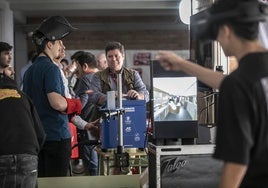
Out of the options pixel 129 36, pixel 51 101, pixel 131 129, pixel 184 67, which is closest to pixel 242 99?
pixel 184 67

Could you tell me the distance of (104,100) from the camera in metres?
4.11

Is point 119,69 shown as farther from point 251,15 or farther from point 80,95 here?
point 251,15

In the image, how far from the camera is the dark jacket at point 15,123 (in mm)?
2621

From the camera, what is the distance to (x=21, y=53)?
1159 centimetres

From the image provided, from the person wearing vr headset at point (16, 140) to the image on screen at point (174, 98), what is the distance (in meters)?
0.70

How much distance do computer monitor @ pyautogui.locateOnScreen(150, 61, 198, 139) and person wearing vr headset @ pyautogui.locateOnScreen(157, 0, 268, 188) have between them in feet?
3.92

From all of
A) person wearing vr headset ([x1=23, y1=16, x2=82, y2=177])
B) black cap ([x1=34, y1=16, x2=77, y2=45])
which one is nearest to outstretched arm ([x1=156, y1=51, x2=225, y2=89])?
person wearing vr headset ([x1=23, y1=16, x2=82, y2=177])

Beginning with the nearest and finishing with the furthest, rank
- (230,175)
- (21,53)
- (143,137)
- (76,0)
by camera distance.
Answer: (230,175) < (143,137) < (76,0) < (21,53)

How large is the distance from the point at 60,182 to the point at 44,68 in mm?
742

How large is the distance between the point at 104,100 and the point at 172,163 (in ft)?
4.43

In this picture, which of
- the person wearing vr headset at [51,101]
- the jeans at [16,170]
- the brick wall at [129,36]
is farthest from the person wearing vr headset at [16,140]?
the brick wall at [129,36]

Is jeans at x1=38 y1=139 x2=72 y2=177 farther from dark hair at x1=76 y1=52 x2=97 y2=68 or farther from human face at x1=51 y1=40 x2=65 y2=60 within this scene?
dark hair at x1=76 y1=52 x2=97 y2=68

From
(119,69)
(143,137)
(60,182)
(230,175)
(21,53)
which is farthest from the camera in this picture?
(21,53)

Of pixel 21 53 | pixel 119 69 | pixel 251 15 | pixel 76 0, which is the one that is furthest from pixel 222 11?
pixel 21 53
